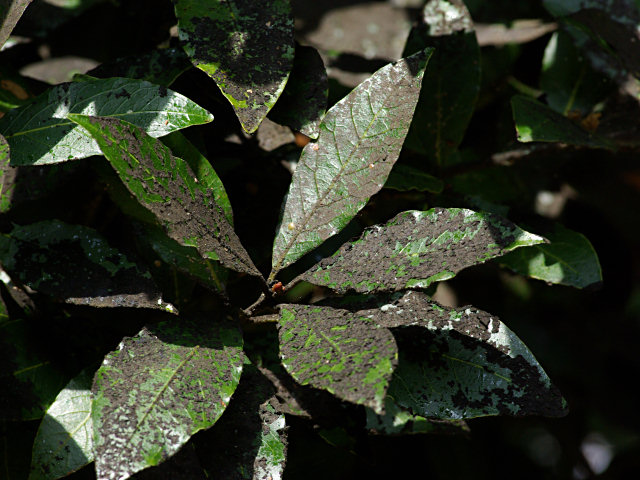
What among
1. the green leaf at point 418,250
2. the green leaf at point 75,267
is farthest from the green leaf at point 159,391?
the green leaf at point 418,250

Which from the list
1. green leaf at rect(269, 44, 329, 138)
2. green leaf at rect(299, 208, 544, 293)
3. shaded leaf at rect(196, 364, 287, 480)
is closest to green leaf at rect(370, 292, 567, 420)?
green leaf at rect(299, 208, 544, 293)

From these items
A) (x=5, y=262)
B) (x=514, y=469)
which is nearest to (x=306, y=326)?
(x=5, y=262)

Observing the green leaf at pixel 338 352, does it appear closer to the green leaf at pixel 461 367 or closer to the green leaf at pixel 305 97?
the green leaf at pixel 461 367

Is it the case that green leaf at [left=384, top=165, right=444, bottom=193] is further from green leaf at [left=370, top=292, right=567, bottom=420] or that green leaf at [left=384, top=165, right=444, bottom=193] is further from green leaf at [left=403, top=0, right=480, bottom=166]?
green leaf at [left=370, top=292, right=567, bottom=420]

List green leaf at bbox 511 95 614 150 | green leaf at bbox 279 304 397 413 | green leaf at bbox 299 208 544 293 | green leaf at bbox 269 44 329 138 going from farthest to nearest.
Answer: green leaf at bbox 511 95 614 150
green leaf at bbox 269 44 329 138
green leaf at bbox 299 208 544 293
green leaf at bbox 279 304 397 413

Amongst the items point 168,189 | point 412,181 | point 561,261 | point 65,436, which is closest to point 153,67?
point 168,189

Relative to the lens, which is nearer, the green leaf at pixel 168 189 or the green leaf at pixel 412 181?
the green leaf at pixel 168 189

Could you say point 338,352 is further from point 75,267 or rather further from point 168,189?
point 75,267
